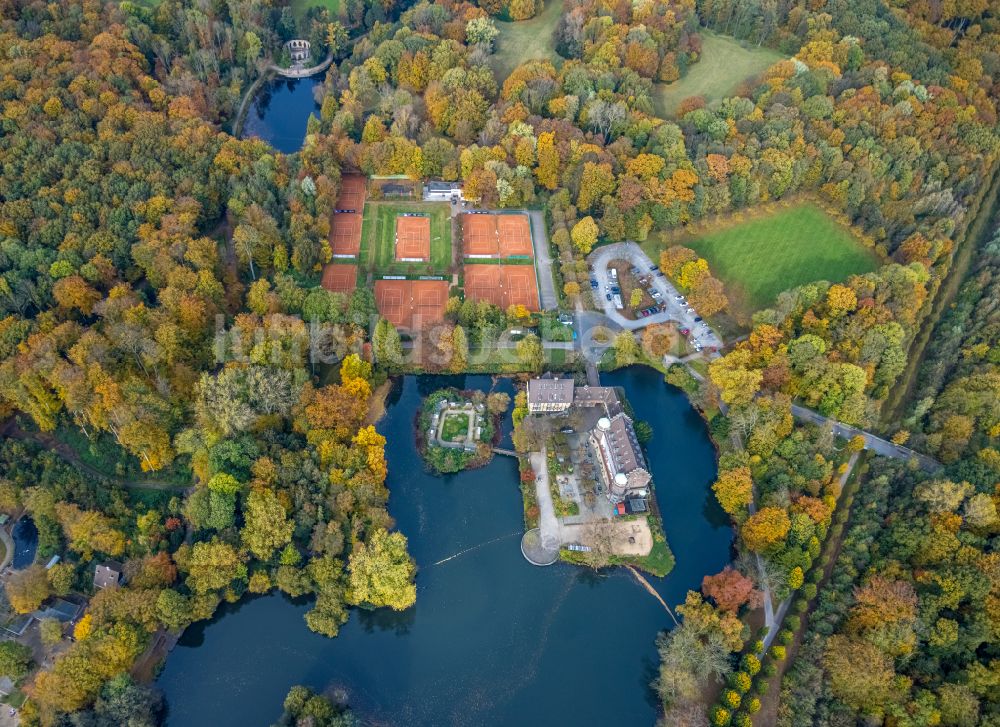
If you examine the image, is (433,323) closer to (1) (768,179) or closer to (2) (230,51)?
(1) (768,179)

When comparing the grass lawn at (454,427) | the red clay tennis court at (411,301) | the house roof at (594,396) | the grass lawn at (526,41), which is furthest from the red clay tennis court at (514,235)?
the grass lawn at (526,41)

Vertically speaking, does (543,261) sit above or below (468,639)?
above

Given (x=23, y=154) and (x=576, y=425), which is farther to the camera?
(x=23, y=154)

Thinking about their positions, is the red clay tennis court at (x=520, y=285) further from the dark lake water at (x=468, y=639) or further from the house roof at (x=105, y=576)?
the house roof at (x=105, y=576)

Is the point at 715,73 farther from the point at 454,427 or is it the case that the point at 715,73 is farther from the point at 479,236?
the point at 454,427

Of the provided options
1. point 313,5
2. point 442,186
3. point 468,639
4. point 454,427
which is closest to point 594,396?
point 454,427

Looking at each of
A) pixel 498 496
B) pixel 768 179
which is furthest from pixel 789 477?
pixel 768 179
